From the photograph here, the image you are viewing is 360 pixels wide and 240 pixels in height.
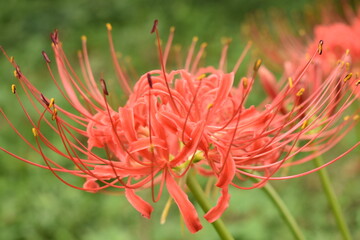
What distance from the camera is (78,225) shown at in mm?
2660

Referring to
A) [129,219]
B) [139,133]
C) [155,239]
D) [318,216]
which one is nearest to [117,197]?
[129,219]

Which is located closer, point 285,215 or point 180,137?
point 180,137

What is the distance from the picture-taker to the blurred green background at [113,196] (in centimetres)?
250

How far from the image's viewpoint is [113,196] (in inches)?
108

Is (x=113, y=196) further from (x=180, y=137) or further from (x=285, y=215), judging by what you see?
(x=180, y=137)

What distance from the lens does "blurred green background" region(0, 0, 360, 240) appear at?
2.50 meters

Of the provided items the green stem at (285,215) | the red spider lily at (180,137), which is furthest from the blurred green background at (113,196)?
the red spider lily at (180,137)

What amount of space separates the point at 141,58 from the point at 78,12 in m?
0.66

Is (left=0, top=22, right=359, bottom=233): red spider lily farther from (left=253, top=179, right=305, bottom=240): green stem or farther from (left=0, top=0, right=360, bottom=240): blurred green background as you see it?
(left=0, top=0, right=360, bottom=240): blurred green background

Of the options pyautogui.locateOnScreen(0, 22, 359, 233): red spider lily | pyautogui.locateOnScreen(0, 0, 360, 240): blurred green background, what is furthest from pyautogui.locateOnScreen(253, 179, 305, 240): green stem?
pyautogui.locateOnScreen(0, 0, 360, 240): blurred green background

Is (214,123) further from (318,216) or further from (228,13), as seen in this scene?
(228,13)

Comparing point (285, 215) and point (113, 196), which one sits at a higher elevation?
point (285, 215)

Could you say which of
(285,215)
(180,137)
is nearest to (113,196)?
(285,215)

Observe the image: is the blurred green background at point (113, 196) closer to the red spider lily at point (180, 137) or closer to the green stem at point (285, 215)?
the green stem at point (285, 215)
